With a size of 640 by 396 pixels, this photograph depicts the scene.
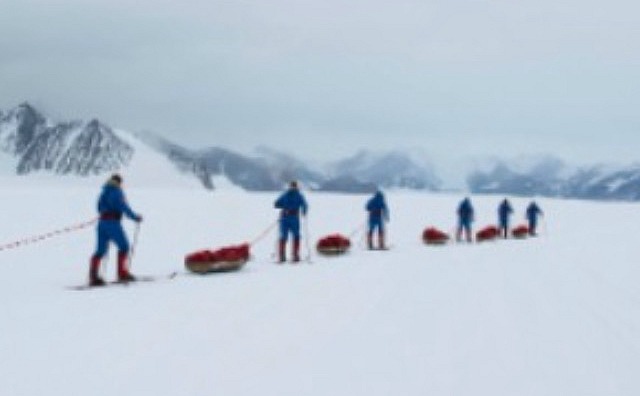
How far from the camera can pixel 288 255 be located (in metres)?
22.8

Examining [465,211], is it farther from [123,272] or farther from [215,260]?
[123,272]

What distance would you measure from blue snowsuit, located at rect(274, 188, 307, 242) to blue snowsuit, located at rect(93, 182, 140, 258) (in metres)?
4.85

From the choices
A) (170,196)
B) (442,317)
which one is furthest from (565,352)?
(170,196)

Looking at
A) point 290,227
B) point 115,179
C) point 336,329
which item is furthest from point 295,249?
point 336,329

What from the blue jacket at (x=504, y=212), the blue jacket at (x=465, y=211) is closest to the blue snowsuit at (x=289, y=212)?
the blue jacket at (x=465, y=211)

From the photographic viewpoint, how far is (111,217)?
571 inches

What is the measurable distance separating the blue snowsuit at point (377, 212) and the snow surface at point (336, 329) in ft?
12.7

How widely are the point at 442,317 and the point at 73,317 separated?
4.54m

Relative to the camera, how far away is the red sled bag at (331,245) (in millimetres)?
20250

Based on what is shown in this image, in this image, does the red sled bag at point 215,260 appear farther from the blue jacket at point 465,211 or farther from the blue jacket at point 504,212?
the blue jacket at point 504,212

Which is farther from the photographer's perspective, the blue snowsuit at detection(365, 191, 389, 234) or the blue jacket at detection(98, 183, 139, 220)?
the blue snowsuit at detection(365, 191, 389, 234)

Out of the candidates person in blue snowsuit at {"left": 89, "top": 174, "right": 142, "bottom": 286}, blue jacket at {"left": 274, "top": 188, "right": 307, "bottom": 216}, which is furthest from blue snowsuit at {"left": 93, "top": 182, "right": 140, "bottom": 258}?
blue jacket at {"left": 274, "top": 188, "right": 307, "bottom": 216}

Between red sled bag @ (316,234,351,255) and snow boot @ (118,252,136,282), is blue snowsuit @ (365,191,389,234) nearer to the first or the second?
red sled bag @ (316,234,351,255)

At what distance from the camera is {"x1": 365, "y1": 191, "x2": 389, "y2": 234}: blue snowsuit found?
927 inches
